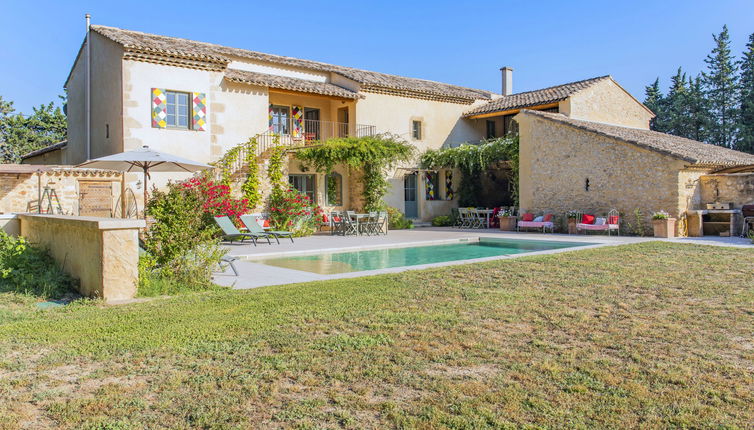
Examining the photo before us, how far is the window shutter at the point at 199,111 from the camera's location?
1706cm

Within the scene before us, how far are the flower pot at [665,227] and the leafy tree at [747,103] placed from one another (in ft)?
63.9

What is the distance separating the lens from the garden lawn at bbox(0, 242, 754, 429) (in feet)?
10.3

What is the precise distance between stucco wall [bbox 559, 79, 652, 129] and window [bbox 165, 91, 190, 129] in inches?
531

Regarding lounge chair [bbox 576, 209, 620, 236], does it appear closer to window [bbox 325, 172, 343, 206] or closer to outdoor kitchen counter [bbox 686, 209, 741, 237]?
outdoor kitchen counter [bbox 686, 209, 741, 237]

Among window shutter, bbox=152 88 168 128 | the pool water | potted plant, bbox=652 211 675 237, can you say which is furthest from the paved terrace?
window shutter, bbox=152 88 168 128

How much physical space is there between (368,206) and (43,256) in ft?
43.4

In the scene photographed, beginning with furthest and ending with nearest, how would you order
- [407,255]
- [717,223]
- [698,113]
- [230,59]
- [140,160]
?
[698,113] → [230,59] → [717,223] → [407,255] → [140,160]

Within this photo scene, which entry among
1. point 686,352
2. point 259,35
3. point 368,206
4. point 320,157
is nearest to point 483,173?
point 368,206

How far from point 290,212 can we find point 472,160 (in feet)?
24.9

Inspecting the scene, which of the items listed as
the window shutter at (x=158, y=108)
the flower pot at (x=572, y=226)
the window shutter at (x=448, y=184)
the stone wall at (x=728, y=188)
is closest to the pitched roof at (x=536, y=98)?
the window shutter at (x=448, y=184)

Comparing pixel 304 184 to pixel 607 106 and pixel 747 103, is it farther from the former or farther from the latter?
pixel 747 103

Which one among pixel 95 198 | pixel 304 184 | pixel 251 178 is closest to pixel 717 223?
pixel 304 184

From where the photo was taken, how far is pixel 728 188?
16141 millimetres

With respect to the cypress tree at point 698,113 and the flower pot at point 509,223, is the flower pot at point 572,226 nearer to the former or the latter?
the flower pot at point 509,223
